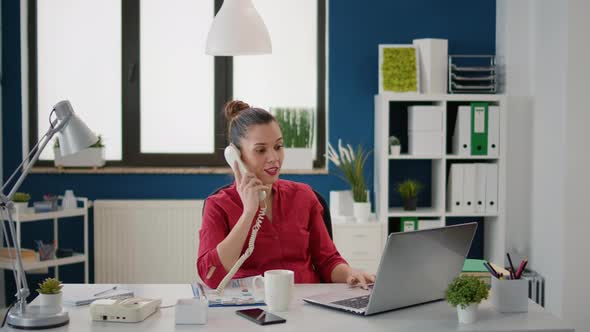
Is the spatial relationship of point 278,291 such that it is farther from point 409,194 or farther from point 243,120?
point 409,194

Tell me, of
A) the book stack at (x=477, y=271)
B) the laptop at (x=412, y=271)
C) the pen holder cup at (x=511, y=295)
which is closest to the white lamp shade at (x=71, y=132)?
the laptop at (x=412, y=271)

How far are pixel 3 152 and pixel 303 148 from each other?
1.89 metres

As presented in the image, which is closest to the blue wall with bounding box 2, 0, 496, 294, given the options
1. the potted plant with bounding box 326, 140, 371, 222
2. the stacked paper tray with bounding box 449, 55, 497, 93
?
the stacked paper tray with bounding box 449, 55, 497, 93

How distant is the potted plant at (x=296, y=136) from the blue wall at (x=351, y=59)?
206 millimetres

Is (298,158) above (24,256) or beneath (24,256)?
above

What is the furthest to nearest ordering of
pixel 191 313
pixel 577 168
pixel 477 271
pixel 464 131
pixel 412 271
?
pixel 464 131
pixel 577 168
pixel 477 271
pixel 412 271
pixel 191 313

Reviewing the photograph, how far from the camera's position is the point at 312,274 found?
2695 mm

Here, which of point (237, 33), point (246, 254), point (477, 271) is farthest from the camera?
point (237, 33)

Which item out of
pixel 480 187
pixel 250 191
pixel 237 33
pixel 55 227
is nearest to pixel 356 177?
pixel 480 187

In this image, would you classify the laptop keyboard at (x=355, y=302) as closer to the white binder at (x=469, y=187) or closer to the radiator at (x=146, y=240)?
the white binder at (x=469, y=187)

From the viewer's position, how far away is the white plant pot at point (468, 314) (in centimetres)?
199

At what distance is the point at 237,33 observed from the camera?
3.20 m

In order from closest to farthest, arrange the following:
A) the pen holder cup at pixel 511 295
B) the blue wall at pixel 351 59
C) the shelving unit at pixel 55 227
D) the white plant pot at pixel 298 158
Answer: the pen holder cup at pixel 511 295, the shelving unit at pixel 55 227, the white plant pot at pixel 298 158, the blue wall at pixel 351 59

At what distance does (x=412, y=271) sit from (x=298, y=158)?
2.70 meters
